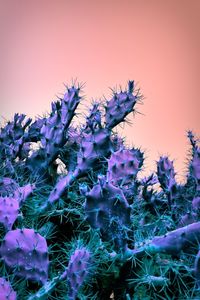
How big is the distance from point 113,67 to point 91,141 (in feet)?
3.72

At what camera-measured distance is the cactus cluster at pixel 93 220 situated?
56 cm

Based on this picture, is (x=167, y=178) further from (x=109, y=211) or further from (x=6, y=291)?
(x=6, y=291)

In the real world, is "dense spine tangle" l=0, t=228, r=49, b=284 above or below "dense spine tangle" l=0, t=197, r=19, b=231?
below

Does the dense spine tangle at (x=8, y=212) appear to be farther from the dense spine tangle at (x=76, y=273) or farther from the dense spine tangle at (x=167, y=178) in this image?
the dense spine tangle at (x=167, y=178)

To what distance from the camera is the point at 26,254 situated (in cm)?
59

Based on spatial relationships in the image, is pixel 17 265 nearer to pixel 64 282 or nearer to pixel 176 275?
pixel 64 282

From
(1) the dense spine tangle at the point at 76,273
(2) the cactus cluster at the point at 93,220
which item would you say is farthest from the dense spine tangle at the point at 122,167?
(1) the dense spine tangle at the point at 76,273

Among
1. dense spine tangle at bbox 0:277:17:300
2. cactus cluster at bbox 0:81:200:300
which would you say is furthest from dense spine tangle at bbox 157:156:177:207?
dense spine tangle at bbox 0:277:17:300

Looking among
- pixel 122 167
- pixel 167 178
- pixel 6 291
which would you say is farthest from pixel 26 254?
pixel 167 178

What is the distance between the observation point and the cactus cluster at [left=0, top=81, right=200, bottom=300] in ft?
1.82

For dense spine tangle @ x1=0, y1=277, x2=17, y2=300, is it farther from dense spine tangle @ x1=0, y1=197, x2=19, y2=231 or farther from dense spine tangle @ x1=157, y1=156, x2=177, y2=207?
dense spine tangle @ x1=157, y1=156, x2=177, y2=207

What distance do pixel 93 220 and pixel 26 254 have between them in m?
0.11

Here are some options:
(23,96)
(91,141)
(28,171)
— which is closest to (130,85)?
(91,141)

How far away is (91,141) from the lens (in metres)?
0.70
